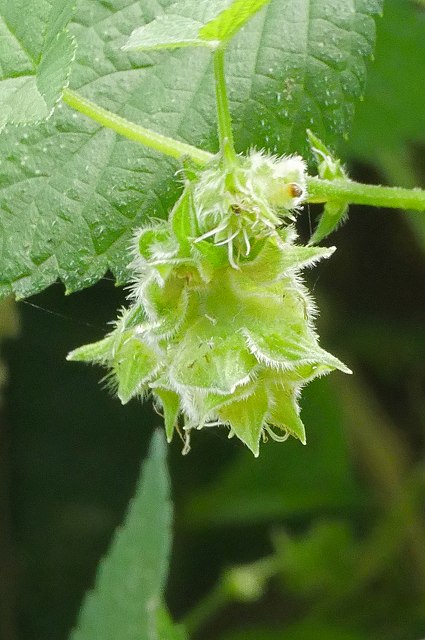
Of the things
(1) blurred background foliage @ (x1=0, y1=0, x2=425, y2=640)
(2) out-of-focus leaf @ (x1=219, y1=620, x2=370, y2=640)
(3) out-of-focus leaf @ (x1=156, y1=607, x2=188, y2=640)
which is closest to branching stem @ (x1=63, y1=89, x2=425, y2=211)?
(3) out-of-focus leaf @ (x1=156, y1=607, x2=188, y2=640)

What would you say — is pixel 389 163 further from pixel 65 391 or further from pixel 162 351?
pixel 162 351

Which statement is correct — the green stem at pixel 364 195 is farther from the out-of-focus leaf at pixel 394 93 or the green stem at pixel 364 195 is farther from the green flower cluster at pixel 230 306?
the out-of-focus leaf at pixel 394 93

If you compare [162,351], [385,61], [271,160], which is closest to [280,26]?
[271,160]

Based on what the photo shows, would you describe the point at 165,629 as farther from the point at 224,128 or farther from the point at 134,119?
the point at 224,128

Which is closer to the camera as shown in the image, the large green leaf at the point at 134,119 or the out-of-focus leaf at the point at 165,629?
the large green leaf at the point at 134,119

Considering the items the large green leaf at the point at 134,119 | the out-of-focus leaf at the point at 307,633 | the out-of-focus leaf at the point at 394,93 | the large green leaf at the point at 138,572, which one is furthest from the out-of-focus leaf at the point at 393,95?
the out-of-focus leaf at the point at 307,633

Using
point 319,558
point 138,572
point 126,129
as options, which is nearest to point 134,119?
point 126,129

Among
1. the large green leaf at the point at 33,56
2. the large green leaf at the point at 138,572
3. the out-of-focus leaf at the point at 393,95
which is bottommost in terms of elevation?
the large green leaf at the point at 138,572
